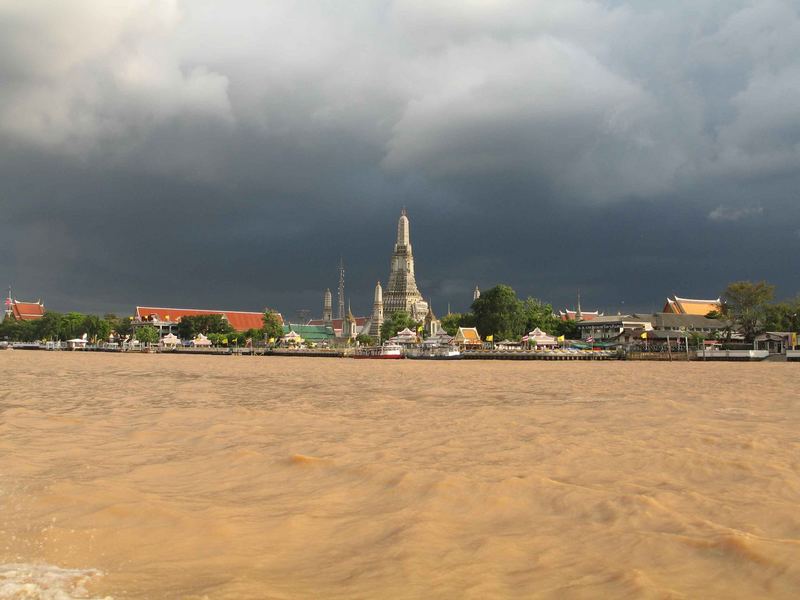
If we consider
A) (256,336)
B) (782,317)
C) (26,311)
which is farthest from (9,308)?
(782,317)

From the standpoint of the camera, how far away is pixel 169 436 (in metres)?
10.7

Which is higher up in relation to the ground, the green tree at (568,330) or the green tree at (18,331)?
the green tree at (18,331)

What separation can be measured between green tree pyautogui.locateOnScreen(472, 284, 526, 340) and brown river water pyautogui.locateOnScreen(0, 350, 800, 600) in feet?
257

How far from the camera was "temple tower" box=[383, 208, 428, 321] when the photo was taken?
154250 mm

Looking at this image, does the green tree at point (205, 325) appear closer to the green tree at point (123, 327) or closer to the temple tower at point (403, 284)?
the green tree at point (123, 327)

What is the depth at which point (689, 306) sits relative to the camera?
4532 inches

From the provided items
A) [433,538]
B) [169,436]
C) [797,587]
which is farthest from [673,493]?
[169,436]

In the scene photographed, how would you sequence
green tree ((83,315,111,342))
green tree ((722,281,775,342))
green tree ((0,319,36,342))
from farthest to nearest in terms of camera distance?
green tree ((0,319,36,342)) → green tree ((83,315,111,342)) → green tree ((722,281,775,342))

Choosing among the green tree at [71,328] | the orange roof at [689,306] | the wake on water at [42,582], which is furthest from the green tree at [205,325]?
the wake on water at [42,582]

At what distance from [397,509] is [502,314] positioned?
85461 millimetres

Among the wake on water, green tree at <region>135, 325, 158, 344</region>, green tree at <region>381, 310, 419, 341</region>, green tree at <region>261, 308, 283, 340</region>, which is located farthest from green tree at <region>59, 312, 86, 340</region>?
the wake on water

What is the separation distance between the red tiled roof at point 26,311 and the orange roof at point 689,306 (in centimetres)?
14249

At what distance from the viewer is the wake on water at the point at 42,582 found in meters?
3.96

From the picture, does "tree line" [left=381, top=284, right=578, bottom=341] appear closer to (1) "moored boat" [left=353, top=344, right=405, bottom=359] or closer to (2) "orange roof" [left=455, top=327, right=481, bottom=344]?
(2) "orange roof" [left=455, top=327, right=481, bottom=344]
